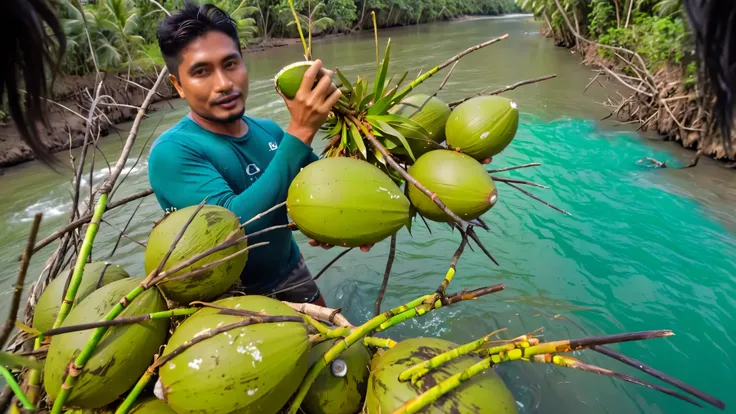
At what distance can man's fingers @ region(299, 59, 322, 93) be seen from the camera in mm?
1571

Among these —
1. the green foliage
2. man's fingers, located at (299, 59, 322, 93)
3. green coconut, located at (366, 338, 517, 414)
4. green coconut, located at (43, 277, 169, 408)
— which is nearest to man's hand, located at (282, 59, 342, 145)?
man's fingers, located at (299, 59, 322, 93)

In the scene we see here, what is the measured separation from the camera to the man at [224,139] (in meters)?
1.66

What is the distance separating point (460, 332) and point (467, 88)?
439 inches

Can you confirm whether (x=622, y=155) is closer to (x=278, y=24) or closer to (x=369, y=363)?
(x=369, y=363)

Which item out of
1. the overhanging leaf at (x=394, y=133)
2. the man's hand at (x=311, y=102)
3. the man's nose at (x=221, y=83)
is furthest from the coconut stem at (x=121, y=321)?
the man's nose at (x=221, y=83)

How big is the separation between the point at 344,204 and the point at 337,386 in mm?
567

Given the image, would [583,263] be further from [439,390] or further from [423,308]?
[439,390]

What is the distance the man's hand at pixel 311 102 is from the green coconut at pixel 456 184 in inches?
17.9

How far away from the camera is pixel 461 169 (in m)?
1.53

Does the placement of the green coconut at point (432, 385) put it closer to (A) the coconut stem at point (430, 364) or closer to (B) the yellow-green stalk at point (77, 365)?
(A) the coconut stem at point (430, 364)

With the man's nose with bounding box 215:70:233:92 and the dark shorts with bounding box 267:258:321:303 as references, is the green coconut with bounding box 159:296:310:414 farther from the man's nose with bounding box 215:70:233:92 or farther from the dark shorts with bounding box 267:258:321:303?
the dark shorts with bounding box 267:258:321:303

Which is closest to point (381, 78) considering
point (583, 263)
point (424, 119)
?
point (424, 119)

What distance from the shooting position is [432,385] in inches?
42.2

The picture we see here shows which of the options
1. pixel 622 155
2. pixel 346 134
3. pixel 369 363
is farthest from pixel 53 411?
pixel 622 155
